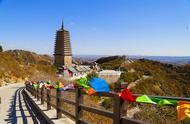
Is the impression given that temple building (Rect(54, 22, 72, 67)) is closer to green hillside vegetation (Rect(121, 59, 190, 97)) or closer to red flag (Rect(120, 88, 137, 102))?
green hillside vegetation (Rect(121, 59, 190, 97))

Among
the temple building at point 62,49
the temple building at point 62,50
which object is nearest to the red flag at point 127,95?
the temple building at point 62,50

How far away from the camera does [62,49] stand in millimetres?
117375

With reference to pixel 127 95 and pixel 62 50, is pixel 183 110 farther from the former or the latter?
pixel 62 50

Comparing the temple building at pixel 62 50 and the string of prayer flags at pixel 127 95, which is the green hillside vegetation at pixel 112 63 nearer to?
the temple building at pixel 62 50

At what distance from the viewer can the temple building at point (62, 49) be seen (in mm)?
115125

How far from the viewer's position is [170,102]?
13.5 ft

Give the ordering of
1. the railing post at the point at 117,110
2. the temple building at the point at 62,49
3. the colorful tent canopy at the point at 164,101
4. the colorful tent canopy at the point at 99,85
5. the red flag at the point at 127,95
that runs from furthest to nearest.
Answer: the temple building at the point at 62,49 < the colorful tent canopy at the point at 99,85 < the railing post at the point at 117,110 < the red flag at the point at 127,95 < the colorful tent canopy at the point at 164,101

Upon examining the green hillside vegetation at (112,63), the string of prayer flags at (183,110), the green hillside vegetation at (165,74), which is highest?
the string of prayer flags at (183,110)

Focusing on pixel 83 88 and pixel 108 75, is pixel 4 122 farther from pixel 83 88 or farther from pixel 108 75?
pixel 108 75

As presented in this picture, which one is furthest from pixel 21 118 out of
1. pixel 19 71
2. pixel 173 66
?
pixel 173 66

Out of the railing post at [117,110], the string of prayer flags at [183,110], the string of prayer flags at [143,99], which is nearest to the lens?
the string of prayer flags at [183,110]

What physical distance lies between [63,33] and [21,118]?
110 m

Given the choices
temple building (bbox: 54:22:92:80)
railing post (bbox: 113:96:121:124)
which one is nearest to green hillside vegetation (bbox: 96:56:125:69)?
temple building (bbox: 54:22:92:80)

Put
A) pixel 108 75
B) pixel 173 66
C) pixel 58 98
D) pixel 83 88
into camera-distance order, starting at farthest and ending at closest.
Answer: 1. pixel 173 66
2. pixel 108 75
3. pixel 58 98
4. pixel 83 88
